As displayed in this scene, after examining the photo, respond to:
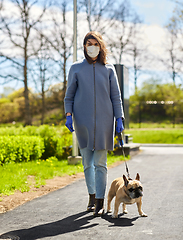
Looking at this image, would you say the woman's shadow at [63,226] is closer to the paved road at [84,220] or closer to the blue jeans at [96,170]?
the paved road at [84,220]

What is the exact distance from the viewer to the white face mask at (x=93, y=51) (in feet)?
12.7

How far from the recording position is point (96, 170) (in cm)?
391

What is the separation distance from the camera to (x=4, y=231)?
10.6 ft

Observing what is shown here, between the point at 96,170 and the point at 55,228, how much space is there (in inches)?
35.9

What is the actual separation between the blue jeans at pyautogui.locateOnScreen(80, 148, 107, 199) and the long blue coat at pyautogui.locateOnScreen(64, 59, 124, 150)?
0.11 m

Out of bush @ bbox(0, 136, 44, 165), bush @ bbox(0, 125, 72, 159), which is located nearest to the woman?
bush @ bbox(0, 136, 44, 165)

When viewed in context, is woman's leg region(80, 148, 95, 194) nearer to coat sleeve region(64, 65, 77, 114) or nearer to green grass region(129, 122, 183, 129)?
coat sleeve region(64, 65, 77, 114)

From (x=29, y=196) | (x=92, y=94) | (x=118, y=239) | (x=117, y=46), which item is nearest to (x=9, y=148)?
(x=29, y=196)

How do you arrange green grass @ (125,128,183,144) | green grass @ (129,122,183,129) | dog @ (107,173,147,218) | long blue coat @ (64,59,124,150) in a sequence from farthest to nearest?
green grass @ (129,122,183,129), green grass @ (125,128,183,144), long blue coat @ (64,59,124,150), dog @ (107,173,147,218)

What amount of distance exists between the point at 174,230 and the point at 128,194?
0.59 m

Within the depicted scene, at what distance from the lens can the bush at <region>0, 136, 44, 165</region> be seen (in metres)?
7.92

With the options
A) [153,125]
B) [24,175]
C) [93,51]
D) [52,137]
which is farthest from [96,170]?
[153,125]

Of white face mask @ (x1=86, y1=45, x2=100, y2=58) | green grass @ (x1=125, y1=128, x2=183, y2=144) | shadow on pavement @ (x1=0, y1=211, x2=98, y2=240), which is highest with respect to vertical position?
white face mask @ (x1=86, y1=45, x2=100, y2=58)

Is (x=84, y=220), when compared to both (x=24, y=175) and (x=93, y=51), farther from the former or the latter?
(x=24, y=175)
